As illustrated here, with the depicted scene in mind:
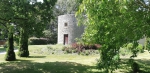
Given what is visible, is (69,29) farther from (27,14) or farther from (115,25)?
(115,25)

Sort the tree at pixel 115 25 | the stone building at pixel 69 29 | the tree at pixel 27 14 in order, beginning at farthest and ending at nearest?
1. the stone building at pixel 69 29
2. the tree at pixel 27 14
3. the tree at pixel 115 25

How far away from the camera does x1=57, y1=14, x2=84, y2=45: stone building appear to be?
107ft

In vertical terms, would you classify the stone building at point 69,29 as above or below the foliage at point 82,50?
above

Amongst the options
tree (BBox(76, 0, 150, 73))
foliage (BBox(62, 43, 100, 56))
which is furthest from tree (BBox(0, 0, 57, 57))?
foliage (BBox(62, 43, 100, 56))

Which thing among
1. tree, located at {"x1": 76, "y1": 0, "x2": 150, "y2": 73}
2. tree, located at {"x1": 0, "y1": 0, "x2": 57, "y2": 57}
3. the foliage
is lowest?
the foliage

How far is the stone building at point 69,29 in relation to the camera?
107 feet

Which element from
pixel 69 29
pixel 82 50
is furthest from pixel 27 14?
pixel 69 29

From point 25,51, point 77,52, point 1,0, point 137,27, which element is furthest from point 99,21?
point 77,52

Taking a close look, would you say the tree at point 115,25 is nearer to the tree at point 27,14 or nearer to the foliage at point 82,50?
the tree at point 27,14

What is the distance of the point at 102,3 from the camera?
4934 millimetres

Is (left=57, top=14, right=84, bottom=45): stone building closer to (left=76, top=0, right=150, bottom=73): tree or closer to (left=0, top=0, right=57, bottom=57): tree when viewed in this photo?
(left=0, top=0, right=57, bottom=57): tree

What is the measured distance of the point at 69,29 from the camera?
108 feet

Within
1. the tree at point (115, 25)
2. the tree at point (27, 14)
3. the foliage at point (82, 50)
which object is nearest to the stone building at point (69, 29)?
the foliage at point (82, 50)

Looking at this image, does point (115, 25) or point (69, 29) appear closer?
point (115, 25)
